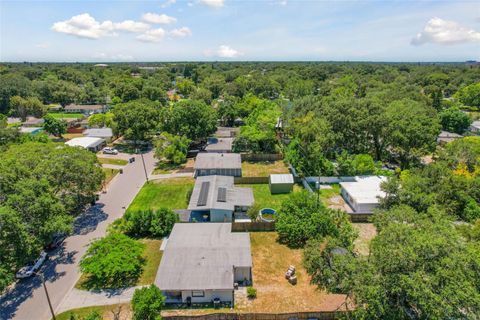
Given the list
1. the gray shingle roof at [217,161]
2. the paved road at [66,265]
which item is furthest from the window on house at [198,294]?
the gray shingle roof at [217,161]

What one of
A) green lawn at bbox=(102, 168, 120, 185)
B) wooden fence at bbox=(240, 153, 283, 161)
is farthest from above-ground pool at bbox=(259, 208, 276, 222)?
green lawn at bbox=(102, 168, 120, 185)

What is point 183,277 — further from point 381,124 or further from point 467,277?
point 381,124

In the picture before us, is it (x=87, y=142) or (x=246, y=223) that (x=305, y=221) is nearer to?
(x=246, y=223)

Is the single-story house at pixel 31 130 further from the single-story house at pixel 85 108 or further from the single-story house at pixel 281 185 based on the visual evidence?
the single-story house at pixel 281 185

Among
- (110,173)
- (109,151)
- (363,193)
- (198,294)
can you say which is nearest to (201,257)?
(198,294)

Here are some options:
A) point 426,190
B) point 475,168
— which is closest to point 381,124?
point 475,168

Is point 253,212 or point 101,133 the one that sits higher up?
point 101,133
